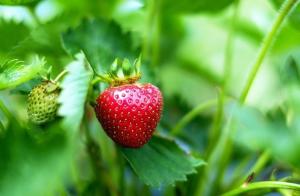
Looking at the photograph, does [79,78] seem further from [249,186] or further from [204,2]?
[204,2]

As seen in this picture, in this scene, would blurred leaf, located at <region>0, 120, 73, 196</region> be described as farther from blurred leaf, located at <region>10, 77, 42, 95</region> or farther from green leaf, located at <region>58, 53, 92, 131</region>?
blurred leaf, located at <region>10, 77, 42, 95</region>

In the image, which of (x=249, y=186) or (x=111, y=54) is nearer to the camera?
(x=249, y=186)

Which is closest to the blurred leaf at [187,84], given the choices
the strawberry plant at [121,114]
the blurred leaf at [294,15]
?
the strawberry plant at [121,114]

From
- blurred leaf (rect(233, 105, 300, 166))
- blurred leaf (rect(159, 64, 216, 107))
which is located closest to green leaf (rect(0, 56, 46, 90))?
blurred leaf (rect(233, 105, 300, 166))

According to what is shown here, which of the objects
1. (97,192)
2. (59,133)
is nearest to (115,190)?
(97,192)

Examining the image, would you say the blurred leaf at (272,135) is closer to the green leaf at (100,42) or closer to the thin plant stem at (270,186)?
the thin plant stem at (270,186)

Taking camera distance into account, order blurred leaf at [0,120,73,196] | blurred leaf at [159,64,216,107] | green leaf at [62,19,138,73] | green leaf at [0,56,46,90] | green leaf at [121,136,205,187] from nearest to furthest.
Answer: blurred leaf at [0,120,73,196] → green leaf at [0,56,46,90] → green leaf at [121,136,205,187] → green leaf at [62,19,138,73] → blurred leaf at [159,64,216,107]

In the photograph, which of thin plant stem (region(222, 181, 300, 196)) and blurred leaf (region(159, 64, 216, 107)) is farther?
blurred leaf (region(159, 64, 216, 107))

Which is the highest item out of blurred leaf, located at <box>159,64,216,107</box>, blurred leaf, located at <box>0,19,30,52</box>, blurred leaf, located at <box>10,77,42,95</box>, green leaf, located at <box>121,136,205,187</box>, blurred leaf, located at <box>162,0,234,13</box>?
blurred leaf, located at <box>162,0,234,13</box>
